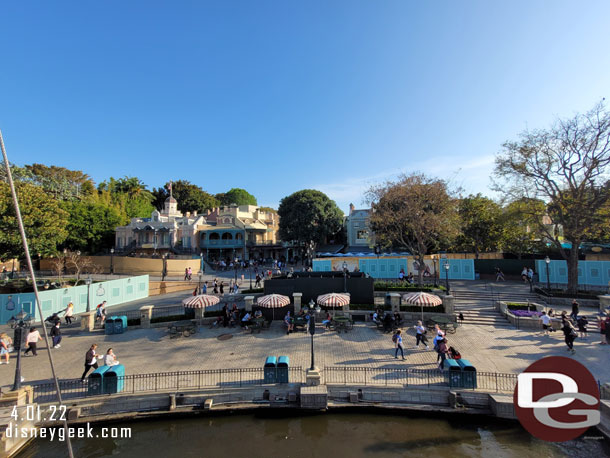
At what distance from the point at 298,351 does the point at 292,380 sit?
279cm

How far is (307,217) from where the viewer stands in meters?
45.7

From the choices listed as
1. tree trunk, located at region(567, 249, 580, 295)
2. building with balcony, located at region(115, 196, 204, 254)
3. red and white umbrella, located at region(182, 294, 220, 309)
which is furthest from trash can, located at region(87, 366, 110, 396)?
building with balcony, located at region(115, 196, 204, 254)

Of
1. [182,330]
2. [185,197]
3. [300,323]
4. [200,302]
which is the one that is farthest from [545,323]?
[185,197]

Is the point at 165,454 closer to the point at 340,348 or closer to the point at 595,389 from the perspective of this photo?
the point at 340,348

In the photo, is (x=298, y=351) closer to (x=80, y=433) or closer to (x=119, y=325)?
(x=80, y=433)

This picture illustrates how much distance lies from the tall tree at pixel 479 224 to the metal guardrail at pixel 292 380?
25634mm

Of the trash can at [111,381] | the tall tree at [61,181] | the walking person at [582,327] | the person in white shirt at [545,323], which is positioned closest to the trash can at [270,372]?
the trash can at [111,381]

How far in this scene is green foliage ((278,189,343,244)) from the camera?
45750mm

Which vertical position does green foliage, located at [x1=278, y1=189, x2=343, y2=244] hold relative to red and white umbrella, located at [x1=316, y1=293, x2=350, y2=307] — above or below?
above

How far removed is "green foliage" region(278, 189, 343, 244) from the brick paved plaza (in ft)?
95.9

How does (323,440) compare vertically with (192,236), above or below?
below

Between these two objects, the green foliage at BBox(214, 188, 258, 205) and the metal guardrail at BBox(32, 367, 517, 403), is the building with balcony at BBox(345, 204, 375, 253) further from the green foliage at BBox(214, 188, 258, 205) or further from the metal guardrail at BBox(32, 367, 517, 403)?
the green foliage at BBox(214, 188, 258, 205)

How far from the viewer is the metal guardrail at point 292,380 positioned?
10.4m

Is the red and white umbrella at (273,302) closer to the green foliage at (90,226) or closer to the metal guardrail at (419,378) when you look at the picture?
the metal guardrail at (419,378)
